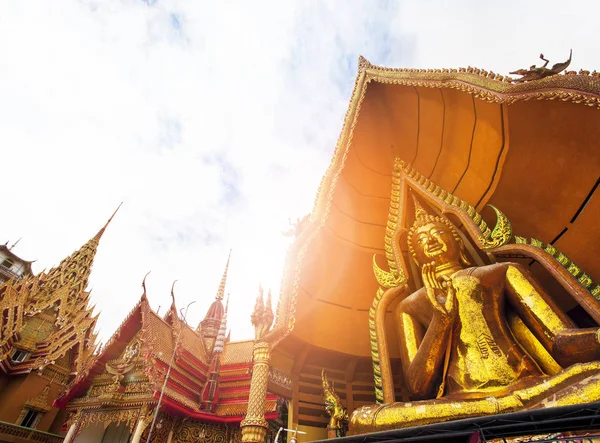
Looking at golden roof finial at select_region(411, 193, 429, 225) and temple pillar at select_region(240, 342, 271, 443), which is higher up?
golden roof finial at select_region(411, 193, 429, 225)

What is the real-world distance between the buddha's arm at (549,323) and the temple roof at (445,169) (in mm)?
641

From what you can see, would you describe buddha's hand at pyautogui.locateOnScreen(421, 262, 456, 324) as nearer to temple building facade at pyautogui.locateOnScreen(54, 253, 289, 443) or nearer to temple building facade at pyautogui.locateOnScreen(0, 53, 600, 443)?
temple building facade at pyautogui.locateOnScreen(0, 53, 600, 443)

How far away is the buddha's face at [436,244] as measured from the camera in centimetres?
362

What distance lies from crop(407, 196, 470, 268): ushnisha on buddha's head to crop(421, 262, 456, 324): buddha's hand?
13 cm

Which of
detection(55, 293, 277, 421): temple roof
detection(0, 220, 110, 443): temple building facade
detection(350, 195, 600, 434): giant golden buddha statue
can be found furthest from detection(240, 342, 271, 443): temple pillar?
detection(0, 220, 110, 443): temple building facade

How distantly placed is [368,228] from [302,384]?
2.16m

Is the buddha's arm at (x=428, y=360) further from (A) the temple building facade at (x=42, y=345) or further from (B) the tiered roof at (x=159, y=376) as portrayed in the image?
(A) the temple building facade at (x=42, y=345)

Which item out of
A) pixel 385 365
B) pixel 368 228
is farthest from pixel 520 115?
pixel 385 365

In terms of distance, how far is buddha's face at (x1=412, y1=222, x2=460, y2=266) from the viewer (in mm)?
3625

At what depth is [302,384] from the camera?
13.4 feet

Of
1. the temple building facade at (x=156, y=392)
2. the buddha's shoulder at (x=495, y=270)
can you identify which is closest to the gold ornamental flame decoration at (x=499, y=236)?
the buddha's shoulder at (x=495, y=270)

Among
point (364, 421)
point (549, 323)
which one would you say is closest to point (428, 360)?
point (364, 421)

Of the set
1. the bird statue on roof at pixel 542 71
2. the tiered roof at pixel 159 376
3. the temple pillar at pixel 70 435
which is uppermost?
the tiered roof at pixel 159 376

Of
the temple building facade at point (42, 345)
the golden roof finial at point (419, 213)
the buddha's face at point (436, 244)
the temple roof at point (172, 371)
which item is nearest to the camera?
the buddha's face at point (436, 244)
